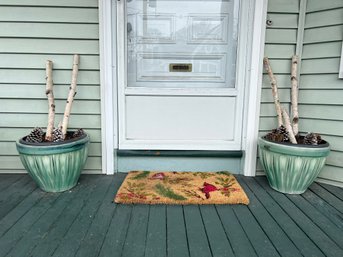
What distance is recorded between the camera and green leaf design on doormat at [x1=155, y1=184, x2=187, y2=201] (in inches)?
75.0

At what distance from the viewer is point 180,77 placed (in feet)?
7.89

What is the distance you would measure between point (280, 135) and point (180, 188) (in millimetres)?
848

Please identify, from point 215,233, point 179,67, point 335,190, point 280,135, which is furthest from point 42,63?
point 335,190

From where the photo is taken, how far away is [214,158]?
240cm

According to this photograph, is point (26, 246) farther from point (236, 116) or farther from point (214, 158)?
point (236, 116)

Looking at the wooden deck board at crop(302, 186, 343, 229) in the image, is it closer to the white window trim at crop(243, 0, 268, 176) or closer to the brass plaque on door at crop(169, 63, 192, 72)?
the white window trim at crop(243, 0, 268, 176)

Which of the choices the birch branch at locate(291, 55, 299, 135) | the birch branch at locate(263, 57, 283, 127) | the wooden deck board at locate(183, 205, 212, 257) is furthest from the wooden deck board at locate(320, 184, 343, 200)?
the wooden deck board at locate(183, 205, 212, 257)

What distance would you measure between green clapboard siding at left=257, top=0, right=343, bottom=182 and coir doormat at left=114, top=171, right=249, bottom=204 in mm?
708

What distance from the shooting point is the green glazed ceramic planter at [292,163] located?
1.89m

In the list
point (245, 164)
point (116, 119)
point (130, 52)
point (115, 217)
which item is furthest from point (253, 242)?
point (130, 52)

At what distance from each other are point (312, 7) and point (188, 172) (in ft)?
5.34

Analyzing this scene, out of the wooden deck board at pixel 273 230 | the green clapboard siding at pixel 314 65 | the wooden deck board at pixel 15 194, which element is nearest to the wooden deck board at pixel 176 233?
the wooden deck board at pixel 273 230

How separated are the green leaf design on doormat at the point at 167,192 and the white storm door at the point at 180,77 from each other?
0.45m

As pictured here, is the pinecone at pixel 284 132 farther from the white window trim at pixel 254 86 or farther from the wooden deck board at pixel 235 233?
the wooden deck board at pixel 235 233
